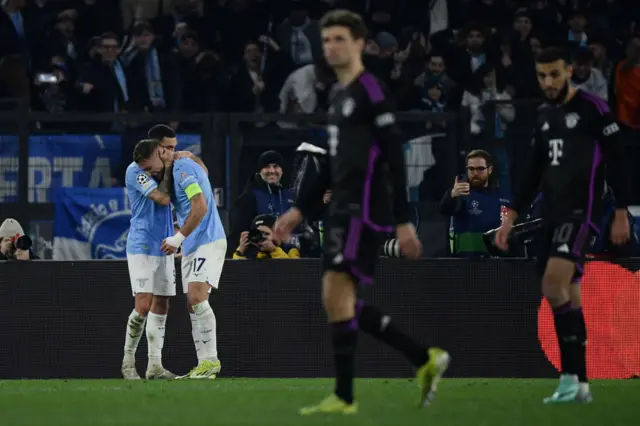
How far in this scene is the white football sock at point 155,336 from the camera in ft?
39.5

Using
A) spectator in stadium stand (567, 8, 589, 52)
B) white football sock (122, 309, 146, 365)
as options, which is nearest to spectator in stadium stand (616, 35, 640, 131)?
spectator in stadium stand (567, 8, 589, 52)

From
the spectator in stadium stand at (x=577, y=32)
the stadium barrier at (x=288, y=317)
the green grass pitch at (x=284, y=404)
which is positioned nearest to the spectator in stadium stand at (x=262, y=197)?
the stadium barrier at (x=288, y=317)

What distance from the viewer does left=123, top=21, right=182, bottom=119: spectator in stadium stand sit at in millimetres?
16359

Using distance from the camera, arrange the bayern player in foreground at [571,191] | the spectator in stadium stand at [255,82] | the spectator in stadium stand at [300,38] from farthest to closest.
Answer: the spectator in stadium stand at [300,38] → the spectator in stadium stand at [255,82] → the bayern player in foreground at [571,191]

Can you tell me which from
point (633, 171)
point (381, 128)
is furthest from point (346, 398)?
point (633, 171)

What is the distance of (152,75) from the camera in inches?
654

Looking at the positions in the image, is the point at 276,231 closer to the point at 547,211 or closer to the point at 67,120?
the point at 547,211

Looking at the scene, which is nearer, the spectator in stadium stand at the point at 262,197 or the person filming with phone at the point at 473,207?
the person filming with phone at the point at 473,207

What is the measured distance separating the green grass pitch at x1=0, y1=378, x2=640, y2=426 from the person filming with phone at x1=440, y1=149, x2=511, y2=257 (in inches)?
85.0

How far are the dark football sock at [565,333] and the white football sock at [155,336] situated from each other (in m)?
4.31

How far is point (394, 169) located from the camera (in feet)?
25.7

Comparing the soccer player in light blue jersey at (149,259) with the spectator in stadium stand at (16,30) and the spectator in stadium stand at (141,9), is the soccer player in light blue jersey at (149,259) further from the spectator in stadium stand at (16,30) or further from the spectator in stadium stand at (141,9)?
the spectator in stadium stand at (141,9)

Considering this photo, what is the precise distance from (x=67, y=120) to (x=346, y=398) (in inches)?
274

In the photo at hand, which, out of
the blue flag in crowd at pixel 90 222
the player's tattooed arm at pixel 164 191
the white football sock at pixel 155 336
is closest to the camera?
the player's tattooed arm at pixel 164 191
